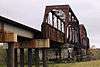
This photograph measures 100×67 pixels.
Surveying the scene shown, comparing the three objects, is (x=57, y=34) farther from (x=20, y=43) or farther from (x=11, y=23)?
(x=11, y=23)

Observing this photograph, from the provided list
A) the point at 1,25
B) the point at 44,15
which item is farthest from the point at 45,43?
the point at 1,25

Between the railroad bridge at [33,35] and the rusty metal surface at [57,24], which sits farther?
the rusty metal surface at [57,24]

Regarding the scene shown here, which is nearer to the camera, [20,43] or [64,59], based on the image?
[20,43]

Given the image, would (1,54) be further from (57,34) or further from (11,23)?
(11,23)

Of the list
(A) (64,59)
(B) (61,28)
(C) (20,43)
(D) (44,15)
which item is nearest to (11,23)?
(C) (20,43)

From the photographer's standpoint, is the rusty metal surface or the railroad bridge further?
the rusty metal surface

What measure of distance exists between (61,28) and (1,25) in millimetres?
28103

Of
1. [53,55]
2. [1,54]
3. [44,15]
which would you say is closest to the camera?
[44,15]

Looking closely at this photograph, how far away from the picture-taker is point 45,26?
48094 millimetres

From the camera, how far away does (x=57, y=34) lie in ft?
176

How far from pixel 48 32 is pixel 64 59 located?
84.1ft

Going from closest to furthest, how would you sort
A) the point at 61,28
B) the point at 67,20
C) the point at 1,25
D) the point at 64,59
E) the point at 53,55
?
the point at 1,25
the point at 67,20
the point at 61,28
the point at 64,59
the point at 53,55

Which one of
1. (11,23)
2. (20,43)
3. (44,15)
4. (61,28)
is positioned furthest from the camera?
(61,28)

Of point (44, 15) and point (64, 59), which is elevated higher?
point (44, 15)
